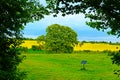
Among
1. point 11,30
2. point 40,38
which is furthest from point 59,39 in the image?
point 11,30

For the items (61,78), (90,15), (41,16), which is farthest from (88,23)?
(61,78)

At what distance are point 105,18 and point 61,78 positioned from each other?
73.4 feet

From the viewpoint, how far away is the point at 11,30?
17.6 meters

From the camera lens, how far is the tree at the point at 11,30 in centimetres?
1720

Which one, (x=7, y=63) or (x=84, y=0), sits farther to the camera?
(x=7, y=63)

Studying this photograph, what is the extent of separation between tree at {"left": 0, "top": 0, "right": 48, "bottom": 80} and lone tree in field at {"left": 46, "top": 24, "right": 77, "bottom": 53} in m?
77.5

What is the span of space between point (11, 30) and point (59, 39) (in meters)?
78.4

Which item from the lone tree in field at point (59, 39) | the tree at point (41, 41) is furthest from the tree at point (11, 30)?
the tree at point (41, 41)

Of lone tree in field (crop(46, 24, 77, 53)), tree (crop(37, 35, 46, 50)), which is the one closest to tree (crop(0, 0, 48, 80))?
lone tree in field (crop(46, 24, 77, 53))

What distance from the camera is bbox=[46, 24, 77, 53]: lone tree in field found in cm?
9575

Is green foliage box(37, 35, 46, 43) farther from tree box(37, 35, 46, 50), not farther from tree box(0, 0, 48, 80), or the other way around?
tree box(0, 0, 48, 80)

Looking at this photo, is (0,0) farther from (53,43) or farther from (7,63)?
(53,43)

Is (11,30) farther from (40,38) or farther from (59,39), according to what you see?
(40,38)

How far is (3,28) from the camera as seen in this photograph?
17.1 metres
